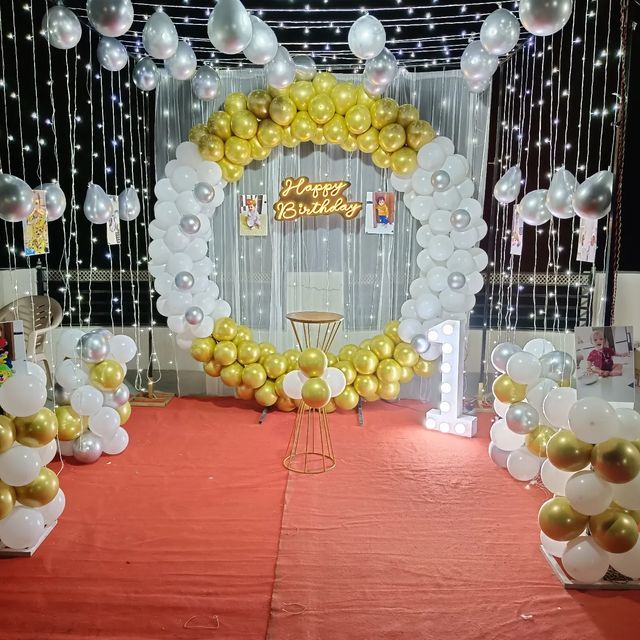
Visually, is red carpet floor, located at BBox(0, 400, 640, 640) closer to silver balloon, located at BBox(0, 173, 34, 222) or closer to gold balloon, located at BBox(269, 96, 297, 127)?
silver balloon, located at BBox(0, 173, 34, 222)

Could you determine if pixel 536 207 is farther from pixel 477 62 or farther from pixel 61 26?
pixel 61 26

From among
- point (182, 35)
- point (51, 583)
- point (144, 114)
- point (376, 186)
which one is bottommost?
point (51, 583)

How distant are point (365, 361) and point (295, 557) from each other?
2.15 meters

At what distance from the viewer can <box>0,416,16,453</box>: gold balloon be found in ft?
8.71

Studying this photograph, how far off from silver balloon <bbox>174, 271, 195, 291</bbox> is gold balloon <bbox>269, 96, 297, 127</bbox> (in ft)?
4.65

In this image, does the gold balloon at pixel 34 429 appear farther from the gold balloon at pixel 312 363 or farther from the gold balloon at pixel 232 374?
the gold balloon at pixel 232 374

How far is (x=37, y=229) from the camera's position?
12.6ft

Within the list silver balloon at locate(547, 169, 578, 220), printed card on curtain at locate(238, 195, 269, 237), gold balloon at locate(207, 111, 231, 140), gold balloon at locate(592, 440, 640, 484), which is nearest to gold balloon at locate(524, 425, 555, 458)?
gold balloon at locate(592, 440, 640, 484)

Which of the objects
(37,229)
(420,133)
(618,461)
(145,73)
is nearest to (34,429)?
(37,229)

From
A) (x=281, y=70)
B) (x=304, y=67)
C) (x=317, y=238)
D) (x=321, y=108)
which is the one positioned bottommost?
(x=317, y=238)

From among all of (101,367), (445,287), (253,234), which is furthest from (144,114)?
(445,287)

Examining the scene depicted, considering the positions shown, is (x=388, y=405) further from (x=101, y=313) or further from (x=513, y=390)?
(x=101, y=313)

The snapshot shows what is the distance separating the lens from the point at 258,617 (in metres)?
2.38

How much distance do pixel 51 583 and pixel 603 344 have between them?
8.95 feet
